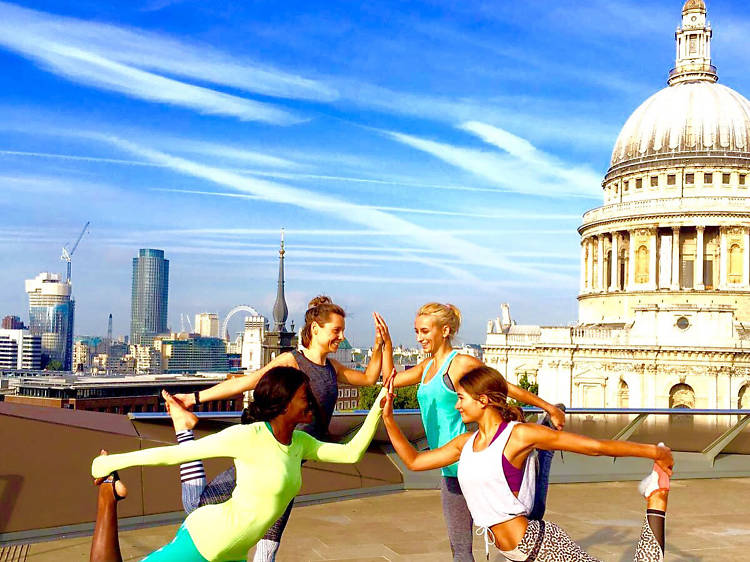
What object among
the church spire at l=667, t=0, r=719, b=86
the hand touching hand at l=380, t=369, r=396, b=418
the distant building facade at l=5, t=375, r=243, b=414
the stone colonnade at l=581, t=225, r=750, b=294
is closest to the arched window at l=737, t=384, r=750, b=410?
the stone colonnade at l=581, t=225, r=750, b=294

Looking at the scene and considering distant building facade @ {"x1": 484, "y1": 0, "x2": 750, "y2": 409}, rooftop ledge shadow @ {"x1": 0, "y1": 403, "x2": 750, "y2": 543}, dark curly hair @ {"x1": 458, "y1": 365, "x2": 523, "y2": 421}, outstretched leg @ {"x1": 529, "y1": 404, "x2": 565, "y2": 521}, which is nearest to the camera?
dark curly hair @ {"x1": 458, "y1": 365, "x2": 523, "y2": 421}

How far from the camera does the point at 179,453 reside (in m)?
4.44

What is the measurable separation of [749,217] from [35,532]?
221ft

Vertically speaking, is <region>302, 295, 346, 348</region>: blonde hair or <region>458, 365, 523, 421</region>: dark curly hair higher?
<region>302, 295, 346, 348</region>: blonde hair

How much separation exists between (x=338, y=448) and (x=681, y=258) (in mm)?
68238

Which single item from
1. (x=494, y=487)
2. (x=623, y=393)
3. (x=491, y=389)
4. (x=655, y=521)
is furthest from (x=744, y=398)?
(x=494, y=487)

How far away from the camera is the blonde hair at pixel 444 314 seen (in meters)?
6.57

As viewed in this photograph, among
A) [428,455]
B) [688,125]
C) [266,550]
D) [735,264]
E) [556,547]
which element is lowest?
[266,550]

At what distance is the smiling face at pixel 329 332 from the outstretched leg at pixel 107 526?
219 cm

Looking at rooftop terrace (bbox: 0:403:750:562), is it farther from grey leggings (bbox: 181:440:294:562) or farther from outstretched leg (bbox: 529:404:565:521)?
grey leggings (bbox: 181:440:294:562)

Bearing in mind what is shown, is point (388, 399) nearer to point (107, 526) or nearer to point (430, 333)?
point (430, 333)

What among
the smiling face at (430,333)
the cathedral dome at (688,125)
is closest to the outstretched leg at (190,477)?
the smiling face at (430,333)

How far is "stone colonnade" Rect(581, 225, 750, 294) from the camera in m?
66.6

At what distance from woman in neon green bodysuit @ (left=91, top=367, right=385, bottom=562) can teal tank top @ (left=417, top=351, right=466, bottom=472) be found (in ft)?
5.42
